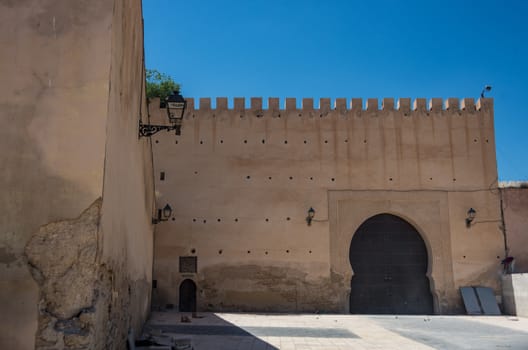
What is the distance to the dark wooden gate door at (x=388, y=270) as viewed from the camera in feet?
47.3

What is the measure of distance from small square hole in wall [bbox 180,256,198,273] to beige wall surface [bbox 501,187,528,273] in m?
8.88

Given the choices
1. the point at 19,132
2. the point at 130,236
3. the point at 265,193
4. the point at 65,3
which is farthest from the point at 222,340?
the point at 265,193

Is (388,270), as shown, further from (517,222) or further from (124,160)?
(124,160)

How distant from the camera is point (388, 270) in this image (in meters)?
14.5

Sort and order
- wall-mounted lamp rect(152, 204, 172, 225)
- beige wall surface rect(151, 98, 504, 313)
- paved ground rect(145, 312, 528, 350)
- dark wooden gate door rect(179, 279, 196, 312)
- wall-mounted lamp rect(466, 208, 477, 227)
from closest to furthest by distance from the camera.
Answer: paved ground rect(145, 312, 528, 350)
wall-mounted lamp rect(152, 204, 172, 225)
dark wooden gate door rect(179, 279, 196, 312)
beige wall surface rect(151, 98, 504, 313)
wall-mounted lamp rect(466, 208, 477, 227)

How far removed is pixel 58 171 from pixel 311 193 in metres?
11.0

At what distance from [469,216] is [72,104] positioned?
41.9 ft

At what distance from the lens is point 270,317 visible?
1251 centimetres

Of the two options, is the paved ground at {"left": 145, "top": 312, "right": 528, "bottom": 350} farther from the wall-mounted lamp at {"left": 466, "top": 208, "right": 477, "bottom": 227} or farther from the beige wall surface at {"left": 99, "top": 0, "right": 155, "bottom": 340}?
the wall-mounted lamp at {"left": 466, "top": 208, "right": 477, "bottom": 227}

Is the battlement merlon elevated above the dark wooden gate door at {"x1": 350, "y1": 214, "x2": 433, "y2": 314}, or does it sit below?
above

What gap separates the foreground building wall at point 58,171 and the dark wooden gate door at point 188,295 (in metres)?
9.62

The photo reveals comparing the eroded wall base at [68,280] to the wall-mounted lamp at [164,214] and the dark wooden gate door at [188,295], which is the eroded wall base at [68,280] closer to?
the wall-mounted lamp at [164,214]

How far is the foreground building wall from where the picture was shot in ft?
13.3

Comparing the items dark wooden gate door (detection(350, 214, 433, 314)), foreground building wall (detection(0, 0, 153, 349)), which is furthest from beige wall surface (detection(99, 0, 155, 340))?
dark wooden gate door (detection(350, 214, 433, 314))
